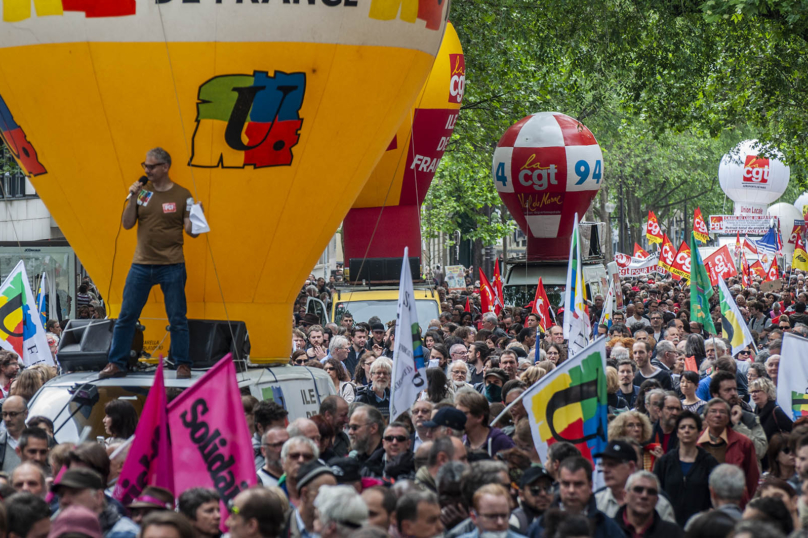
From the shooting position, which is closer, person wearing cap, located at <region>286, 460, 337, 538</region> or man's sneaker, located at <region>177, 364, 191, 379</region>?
person wearing cap, located at <region>286, 460, 337, 538</region>

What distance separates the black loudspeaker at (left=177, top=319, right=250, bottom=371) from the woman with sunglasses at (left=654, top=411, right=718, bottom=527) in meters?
3.77

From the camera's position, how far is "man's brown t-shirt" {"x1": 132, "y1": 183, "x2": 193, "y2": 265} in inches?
357

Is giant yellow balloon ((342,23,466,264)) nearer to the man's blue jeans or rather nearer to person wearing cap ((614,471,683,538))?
the man's blue jeans

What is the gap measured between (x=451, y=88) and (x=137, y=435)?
13.8 meters

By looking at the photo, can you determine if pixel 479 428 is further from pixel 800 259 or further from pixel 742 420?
pixel 800 259

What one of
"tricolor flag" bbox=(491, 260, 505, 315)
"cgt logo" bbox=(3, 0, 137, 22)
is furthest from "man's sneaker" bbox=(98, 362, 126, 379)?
"tricolor flag" bbox=(491, 260, 505, 315)

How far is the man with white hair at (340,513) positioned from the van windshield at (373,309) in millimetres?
12227

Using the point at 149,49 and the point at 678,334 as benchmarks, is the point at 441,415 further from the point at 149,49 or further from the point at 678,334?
the point at 678,334

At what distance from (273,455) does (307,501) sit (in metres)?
1.20

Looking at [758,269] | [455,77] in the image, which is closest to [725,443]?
[455,77]

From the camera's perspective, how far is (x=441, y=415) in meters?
7.46

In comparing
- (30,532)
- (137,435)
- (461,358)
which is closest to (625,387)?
(461,358)

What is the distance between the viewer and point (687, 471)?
718 cm

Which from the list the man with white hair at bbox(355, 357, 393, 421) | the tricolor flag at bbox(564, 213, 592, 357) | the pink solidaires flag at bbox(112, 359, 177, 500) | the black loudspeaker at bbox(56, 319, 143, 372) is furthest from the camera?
the tricolor flag at bbox(564, 213, 592, 357)
